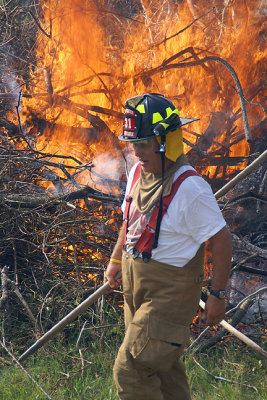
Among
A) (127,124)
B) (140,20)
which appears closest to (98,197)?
(127,124)

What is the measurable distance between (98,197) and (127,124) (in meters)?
2.31

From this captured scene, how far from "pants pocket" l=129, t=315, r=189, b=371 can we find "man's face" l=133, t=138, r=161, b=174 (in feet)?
2.79

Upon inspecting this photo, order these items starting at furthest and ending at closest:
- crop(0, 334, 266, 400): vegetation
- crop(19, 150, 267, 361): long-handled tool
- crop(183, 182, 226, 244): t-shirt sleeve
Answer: crop(0, 334, 266, 400): vegetation → crop(19, 150, 267, 361): long-handled tool → crop(183, 182, 226, 244): t-shirt sleeve

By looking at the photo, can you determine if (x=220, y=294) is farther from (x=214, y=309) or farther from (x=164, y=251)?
(x=164, y=251)

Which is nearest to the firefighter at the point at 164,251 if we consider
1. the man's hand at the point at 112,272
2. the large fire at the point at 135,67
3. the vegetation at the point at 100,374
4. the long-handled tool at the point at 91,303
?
the man's hand at the point at 112,272

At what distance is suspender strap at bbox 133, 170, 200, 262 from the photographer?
2.57 meters

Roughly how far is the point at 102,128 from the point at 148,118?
3.82 m

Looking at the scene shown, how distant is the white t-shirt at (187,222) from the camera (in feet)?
8.22

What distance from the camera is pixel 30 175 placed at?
5.38 metres

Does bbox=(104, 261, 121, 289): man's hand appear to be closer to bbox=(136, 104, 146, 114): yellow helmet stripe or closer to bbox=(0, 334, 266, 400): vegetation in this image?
bbox=(0, 334, 266, 400): vegetation

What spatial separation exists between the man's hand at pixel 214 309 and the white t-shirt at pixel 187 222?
26 centimetres

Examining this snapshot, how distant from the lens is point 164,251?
261 centimetres

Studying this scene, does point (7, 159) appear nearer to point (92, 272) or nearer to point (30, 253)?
point (30, 253)

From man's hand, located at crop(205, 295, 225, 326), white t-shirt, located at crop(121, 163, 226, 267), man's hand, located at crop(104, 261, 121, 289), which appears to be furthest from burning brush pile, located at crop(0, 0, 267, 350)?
white t-shirt, located at crop(121, 163, 226, 267)
